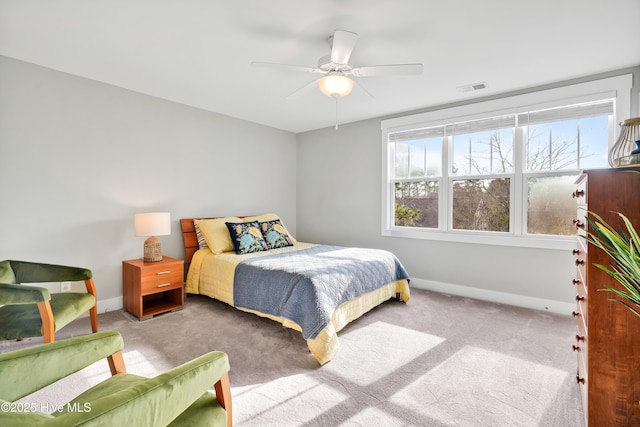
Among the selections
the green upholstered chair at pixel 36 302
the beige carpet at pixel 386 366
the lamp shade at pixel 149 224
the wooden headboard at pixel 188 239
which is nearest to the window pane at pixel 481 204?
the beige carpet at pixel 386 366

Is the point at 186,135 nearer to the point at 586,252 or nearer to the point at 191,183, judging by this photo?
the point at 191,183

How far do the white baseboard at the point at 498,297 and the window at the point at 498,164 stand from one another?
0.62m

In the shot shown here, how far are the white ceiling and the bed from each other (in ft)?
5.79

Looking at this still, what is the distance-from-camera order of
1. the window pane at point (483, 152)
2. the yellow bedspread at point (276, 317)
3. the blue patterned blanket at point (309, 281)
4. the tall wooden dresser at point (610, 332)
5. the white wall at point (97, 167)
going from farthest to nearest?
1. the window pane at point (483, 152)
2. the white wall at point (97, 167)
3. the blue patterned blanket at point (309, 281)
4. the yellow bedspread at point (276, 317)
5. the tall wooden dresser at point (610, 332)

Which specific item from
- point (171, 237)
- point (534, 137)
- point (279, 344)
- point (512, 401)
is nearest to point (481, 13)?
point (534, 137)

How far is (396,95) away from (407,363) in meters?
2.86

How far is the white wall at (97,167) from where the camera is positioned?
2818 millimetres

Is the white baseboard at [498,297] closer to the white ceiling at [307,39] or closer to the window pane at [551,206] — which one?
the window pane at [551,206]

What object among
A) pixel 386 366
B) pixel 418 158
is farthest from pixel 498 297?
pixel 386 366

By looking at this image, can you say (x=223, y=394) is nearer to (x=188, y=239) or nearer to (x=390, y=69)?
(x=390, y=69)

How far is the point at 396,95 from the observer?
364 centimetres

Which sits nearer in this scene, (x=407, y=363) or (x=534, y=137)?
(x=407, y=363)

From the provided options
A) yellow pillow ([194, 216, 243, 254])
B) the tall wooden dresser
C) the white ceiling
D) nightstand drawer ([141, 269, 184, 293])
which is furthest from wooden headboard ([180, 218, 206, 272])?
the tall wooden dresser

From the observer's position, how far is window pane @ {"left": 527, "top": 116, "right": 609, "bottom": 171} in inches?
124
